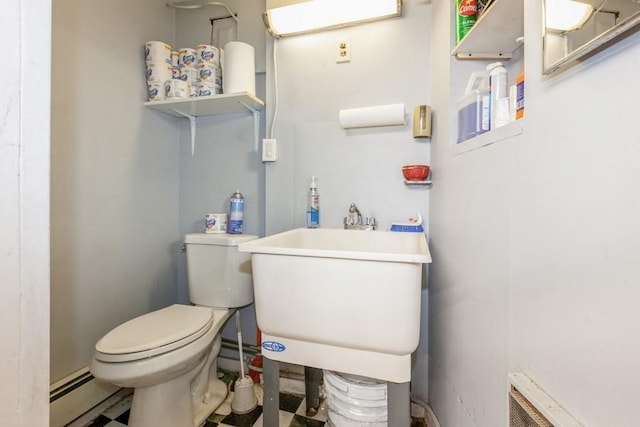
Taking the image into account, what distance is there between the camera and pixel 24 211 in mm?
439

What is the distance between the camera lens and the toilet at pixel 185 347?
3.18ft

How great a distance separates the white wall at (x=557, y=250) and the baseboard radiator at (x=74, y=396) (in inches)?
58.2

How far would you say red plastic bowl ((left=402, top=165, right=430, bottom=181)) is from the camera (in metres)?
1.20

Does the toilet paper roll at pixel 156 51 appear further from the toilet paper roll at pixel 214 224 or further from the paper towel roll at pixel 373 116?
the paper towel roll at pixel 373 116

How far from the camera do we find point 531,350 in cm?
54

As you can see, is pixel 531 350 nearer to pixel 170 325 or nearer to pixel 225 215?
pixel 170 325

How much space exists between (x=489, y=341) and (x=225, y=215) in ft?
4.28

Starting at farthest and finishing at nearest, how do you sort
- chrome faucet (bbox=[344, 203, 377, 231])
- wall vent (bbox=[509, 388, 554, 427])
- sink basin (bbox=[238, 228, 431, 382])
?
chrome faucet (bbox=[344, 203, 377, 231]), sink basin (bbox=[238, 228, 431, 382]), wall vent (bbox=[509, 388, 554, 427])

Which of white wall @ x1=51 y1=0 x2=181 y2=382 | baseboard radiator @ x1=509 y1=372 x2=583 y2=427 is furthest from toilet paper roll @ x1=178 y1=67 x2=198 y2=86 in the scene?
baseboard radiator @ x1=509 y1=372 x2=583 y2=427

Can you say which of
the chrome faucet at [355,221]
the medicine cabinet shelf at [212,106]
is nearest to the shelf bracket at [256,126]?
the medicine cabinet shelf at [212,106]

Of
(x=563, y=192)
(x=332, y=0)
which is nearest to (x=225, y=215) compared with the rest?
(x=332, y=0)

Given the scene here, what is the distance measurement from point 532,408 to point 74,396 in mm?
1605

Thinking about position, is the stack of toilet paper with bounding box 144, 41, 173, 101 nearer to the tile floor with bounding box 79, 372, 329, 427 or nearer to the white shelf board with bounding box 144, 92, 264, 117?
the white shelf board with bounding box 144, 92, 264, 117

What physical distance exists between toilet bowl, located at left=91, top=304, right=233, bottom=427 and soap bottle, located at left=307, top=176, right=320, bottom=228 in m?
0.61
